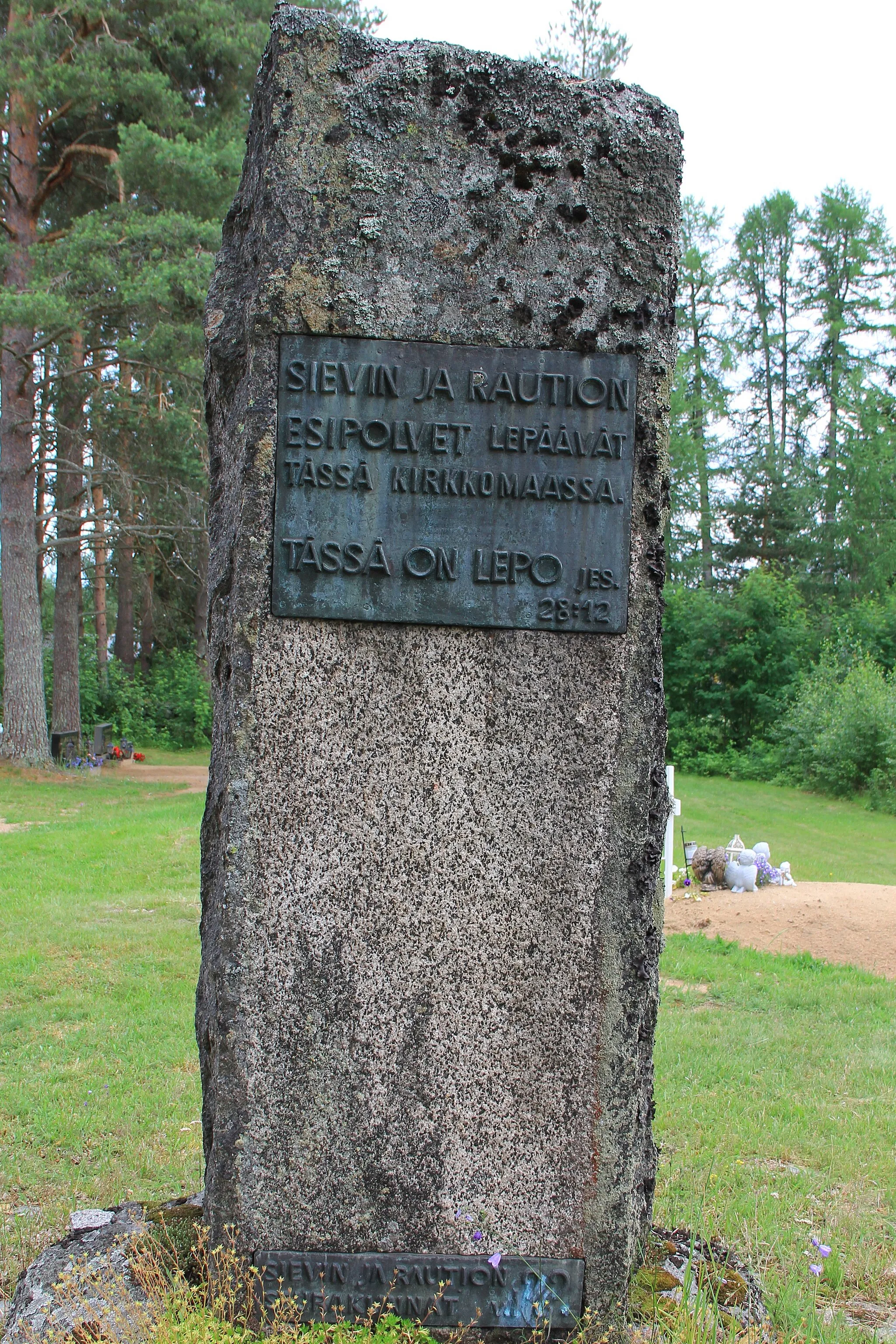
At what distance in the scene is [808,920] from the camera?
837 centimetres

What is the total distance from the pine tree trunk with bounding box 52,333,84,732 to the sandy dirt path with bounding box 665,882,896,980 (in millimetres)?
13801

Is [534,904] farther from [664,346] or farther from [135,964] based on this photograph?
[135,964]

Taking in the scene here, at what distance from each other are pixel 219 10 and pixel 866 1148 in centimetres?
1573

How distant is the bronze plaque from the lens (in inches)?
98.7

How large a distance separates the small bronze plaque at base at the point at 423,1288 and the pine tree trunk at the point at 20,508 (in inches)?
565

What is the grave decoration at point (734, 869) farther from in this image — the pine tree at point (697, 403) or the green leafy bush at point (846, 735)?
the pine tree at point (697, 403)

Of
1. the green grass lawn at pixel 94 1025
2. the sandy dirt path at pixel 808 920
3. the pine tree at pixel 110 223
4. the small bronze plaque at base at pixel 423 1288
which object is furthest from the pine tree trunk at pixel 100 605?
the small bronze plaque at base at pixel 423 1288

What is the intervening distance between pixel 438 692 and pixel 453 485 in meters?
0.51

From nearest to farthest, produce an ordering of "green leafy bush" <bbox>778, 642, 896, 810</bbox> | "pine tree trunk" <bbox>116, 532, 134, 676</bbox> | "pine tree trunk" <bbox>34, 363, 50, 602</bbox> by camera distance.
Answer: "pine tree trunk" <bbox>34, 363, 50, 602</bbox>, "green leafy bush" <bbox>778, 642, 896, 810</bbox>, "pine tree trunk" <bbox>116, 532, 134, 676</bbox>

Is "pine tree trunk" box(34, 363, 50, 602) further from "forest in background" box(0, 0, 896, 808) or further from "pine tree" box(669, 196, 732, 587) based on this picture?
"pine tree" box(669, 196, 732, 587)

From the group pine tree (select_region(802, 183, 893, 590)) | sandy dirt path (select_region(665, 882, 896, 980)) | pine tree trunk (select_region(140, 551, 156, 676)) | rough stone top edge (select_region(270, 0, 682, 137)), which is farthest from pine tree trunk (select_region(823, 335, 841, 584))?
rough stone top edge (select_region(270, 0, 682, 137))

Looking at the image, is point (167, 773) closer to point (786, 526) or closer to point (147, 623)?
point (147, 623)

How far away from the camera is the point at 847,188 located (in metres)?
34.3

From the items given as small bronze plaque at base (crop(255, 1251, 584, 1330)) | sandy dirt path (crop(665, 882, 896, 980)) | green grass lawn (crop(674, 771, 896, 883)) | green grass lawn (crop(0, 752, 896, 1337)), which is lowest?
green grass lawn (crop(674, 771, 896, 883))
